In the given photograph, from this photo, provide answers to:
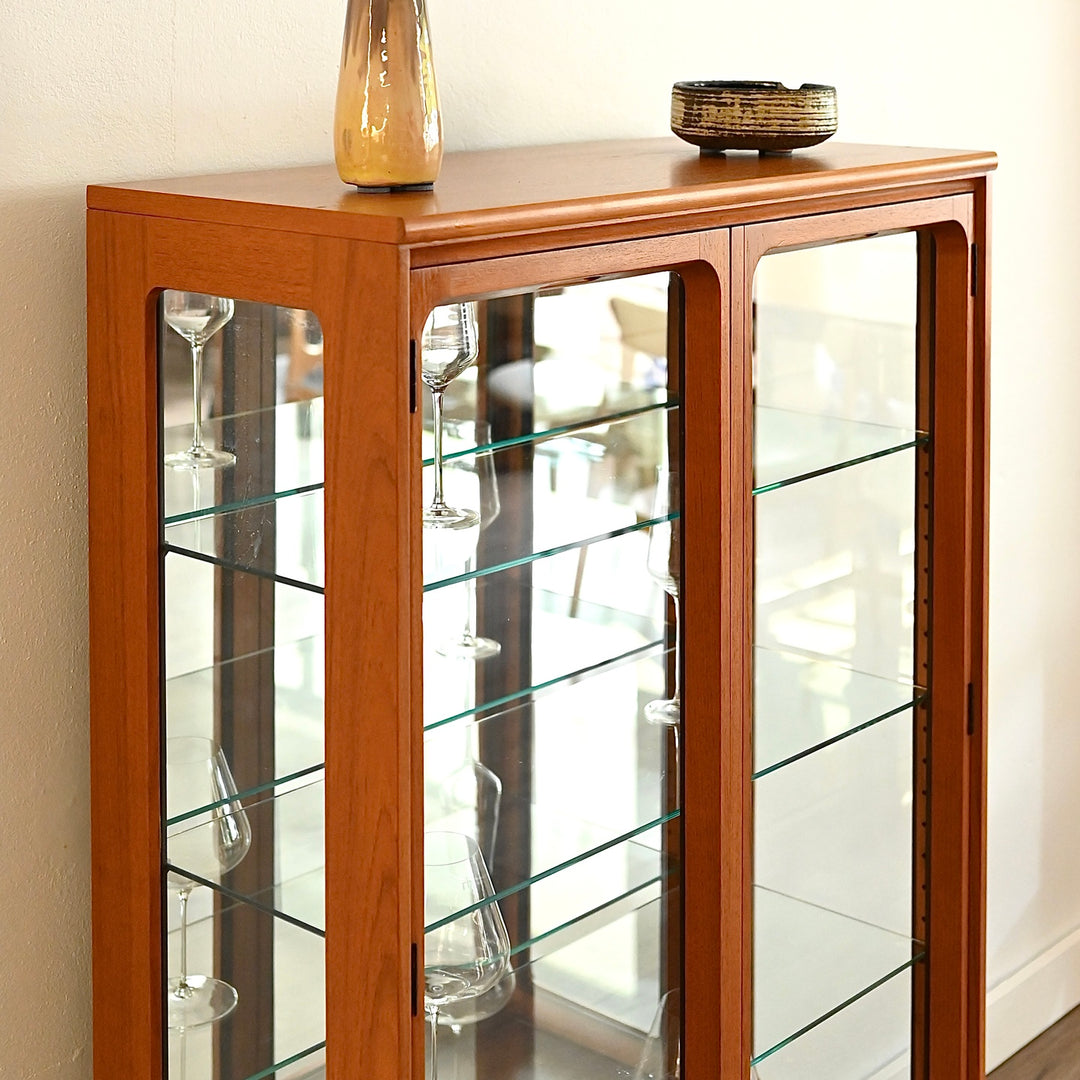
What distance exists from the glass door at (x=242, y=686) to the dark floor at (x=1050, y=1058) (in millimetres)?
1687

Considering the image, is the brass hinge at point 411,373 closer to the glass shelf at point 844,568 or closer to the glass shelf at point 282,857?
the glass shelf at point 282,857

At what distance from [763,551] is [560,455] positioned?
0.83 ft

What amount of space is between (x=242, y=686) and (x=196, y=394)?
0.81ft

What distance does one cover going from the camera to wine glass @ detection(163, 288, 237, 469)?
1.20 metres

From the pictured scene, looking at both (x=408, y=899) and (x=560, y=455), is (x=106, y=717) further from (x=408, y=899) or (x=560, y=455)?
(x=560, y=455)

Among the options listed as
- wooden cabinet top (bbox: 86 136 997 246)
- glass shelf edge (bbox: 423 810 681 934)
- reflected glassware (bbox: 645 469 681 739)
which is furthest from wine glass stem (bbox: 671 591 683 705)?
wooden cabinet top (bbox: 86 136 997 246)

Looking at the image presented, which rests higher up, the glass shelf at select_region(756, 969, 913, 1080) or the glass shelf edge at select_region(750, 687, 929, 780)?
the glass shelf edge at select_region(750, 687, 929, 780)

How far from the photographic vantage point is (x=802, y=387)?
1586 millimetres

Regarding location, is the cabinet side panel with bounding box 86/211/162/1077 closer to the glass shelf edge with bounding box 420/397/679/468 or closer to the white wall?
the white wall

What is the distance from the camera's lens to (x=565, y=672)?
→ 58.1 inches

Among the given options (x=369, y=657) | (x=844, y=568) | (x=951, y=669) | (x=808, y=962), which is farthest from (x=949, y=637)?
(x=369, y=657)

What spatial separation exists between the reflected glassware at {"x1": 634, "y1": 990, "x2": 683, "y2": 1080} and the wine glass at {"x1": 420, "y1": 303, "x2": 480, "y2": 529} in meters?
0.54

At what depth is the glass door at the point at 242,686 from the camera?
1194 mm

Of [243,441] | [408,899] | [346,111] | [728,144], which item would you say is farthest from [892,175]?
[408,899]
